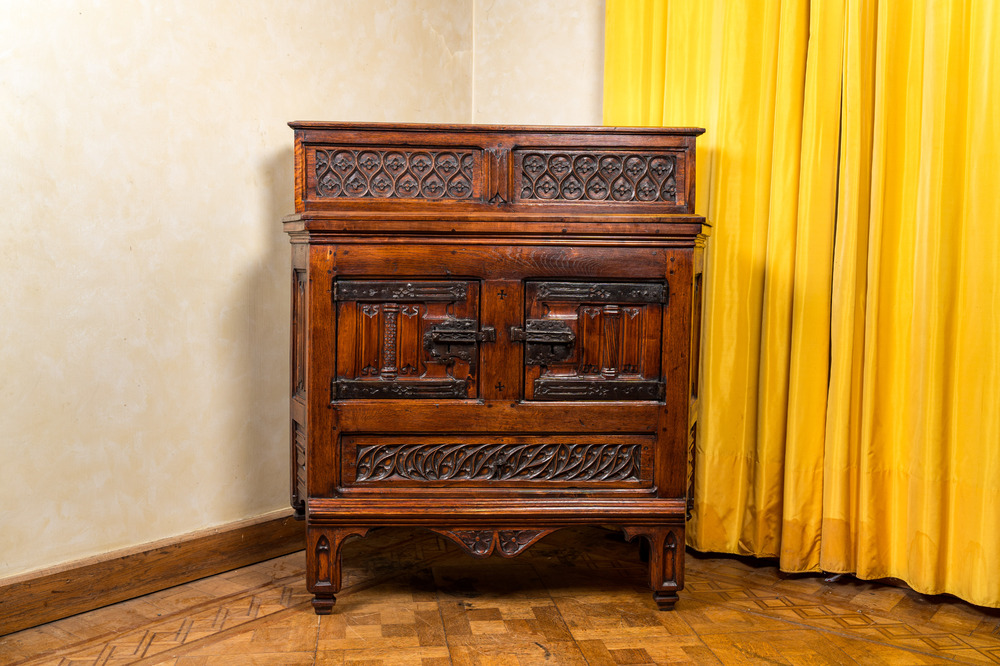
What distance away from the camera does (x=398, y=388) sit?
7.48 feet

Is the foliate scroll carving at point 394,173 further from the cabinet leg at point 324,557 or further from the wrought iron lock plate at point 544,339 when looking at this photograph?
the cabinet leg at point 324,557

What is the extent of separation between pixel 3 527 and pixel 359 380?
990 mm

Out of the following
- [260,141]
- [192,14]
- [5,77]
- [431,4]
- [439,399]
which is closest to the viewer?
[5,77]

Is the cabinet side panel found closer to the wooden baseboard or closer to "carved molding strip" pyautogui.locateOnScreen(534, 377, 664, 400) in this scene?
"carved molding strip" pyautogui.locateOnScreen(534, 377, 664, 400)

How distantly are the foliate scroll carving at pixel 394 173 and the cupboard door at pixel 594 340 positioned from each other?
35 cm

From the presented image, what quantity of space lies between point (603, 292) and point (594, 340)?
13 centimetres

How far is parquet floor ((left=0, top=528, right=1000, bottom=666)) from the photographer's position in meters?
2.10

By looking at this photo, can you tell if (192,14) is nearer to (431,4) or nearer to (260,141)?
(260,141)

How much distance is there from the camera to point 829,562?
2.60 meters

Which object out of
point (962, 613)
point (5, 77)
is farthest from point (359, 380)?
point (962, 613)

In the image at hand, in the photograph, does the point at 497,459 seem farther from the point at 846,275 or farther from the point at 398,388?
the point at 846,275

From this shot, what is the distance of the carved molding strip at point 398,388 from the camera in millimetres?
2273

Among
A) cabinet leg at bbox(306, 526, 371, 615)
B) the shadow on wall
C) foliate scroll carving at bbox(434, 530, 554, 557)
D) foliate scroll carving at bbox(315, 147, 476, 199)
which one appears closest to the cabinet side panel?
foliate scroll carving at bbox(434, 530, 554, 557)

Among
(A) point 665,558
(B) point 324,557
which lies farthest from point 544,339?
(B) point 324,557
